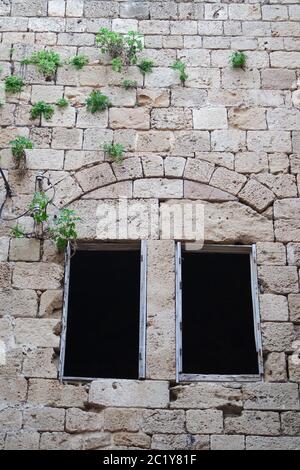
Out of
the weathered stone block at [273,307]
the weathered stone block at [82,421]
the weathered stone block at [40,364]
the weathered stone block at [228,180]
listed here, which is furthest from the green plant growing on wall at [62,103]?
the weathered stone block at [82,421]

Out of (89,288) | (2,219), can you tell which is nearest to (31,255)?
(2,219)

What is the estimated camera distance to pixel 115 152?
610 centimetres

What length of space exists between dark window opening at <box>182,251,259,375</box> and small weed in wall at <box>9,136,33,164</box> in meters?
2.35

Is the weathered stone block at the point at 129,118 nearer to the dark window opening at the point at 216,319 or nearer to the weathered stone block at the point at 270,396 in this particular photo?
the dark window opening at the point at 216,319

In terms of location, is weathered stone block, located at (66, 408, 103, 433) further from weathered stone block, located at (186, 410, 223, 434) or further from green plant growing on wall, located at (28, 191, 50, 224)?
green plant growing on wall, located at (28, 191, 50, 224)

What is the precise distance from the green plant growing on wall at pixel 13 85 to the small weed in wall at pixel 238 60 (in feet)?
7.14

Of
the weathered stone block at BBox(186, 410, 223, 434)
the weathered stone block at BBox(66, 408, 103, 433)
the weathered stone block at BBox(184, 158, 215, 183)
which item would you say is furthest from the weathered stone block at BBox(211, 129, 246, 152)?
the weathered stone block at BBox(66, 408, 103, 433)

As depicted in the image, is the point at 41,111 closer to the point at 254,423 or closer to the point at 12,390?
the point at 12,390

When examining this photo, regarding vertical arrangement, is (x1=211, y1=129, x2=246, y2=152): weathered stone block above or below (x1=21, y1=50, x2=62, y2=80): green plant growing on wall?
below

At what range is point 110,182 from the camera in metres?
6.00

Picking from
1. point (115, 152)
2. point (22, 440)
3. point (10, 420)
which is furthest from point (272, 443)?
point (115, 152)

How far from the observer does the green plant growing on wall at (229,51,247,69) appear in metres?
6.55

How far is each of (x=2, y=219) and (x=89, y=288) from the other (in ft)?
7.27

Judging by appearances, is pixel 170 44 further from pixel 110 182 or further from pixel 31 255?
pixel 31 255
